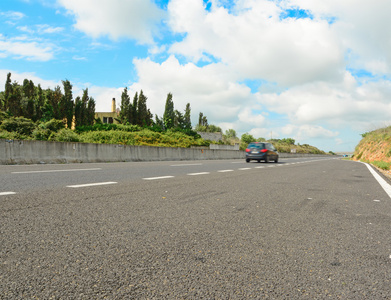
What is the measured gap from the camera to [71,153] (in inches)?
652

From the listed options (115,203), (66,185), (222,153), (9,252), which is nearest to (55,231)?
(9,252)

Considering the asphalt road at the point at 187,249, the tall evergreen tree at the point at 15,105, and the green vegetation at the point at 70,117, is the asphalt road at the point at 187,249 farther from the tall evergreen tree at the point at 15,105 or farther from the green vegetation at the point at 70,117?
the tall evergreen tree at the point at 15,105

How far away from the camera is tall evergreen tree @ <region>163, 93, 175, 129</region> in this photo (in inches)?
2857

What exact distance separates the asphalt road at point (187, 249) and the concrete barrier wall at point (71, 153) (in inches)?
402

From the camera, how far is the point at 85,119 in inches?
2125

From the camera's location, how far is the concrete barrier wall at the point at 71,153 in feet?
45.6

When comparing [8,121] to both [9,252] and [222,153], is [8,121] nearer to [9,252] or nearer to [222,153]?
[222,153]

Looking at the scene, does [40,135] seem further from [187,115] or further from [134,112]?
[187,115]

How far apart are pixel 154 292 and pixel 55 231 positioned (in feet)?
5.27

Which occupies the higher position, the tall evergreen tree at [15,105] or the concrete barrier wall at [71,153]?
the tall evergreen tree at [15,105]

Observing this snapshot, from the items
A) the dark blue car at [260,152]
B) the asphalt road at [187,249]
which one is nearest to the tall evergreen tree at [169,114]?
the dark blue car at [260,152]

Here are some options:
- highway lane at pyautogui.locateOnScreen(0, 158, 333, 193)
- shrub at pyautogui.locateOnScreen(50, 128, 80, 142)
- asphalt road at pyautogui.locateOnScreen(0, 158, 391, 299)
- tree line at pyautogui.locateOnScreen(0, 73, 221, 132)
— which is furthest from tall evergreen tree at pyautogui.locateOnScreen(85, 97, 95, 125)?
asphalt road at pyautogui.locateOnScreen(0, 158, 391, 299)

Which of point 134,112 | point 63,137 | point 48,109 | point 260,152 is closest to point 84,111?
point 48,109

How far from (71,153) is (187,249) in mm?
15309
